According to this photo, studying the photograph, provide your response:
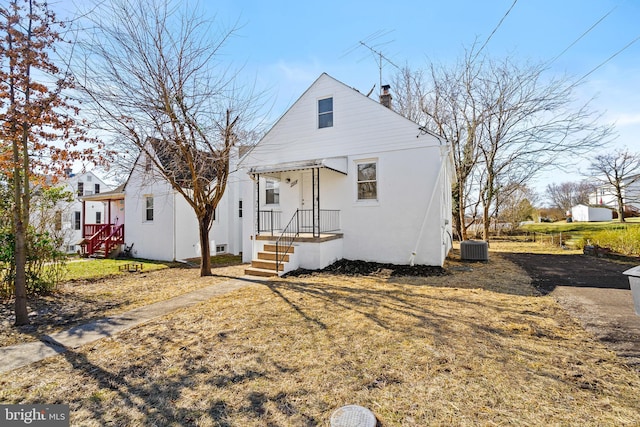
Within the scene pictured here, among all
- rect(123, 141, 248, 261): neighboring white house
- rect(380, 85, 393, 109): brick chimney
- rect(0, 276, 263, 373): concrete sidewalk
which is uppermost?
rect(380, 85, 393, 109): brick chimney

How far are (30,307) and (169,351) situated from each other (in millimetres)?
4506

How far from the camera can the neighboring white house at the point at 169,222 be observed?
526 inches

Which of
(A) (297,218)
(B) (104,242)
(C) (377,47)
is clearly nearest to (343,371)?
(A) (297,218)

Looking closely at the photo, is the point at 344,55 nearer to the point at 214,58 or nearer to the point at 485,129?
the point at 214,58

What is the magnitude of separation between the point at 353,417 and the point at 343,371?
755 mm

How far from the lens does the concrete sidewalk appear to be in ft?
11.9

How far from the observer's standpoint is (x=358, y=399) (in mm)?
2619

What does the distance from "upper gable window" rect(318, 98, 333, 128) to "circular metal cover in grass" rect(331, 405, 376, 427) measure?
9617 mm

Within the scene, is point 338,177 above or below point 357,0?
below

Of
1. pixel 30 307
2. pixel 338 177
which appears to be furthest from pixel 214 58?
pixel 30 307

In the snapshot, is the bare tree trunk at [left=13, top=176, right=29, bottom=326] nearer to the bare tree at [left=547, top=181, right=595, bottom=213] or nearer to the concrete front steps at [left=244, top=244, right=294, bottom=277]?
the concrete front steps at [left=244, top=244, right=294, bottom=277]

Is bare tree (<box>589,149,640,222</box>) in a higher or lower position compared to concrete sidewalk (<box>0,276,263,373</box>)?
higher

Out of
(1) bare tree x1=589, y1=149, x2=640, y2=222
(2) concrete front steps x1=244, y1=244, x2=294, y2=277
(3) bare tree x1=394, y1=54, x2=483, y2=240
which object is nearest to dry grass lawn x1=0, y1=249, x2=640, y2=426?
(2) concrete front steps x1=244, y1=244, x2=294, y2=277
